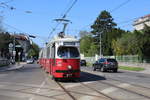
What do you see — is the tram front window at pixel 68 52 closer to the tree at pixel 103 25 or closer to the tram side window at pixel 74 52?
the tram side window at pixel 74 52

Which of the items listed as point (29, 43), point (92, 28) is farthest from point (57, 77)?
point (29, 43)

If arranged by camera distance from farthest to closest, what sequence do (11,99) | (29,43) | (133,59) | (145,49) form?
(29,43)
(133,59)
(145,49)
(11,99)

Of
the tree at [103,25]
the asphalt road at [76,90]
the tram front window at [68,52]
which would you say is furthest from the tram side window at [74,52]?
the tree at [103,25]

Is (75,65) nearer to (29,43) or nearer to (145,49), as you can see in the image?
(145,49)

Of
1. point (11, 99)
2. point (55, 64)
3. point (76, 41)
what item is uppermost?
point (76, 41)

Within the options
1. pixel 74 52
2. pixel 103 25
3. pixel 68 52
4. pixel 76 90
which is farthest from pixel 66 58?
pixel 103 25

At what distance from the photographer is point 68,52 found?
2439 cm

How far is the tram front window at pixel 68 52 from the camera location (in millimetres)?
24219

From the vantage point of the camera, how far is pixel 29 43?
187250 mm

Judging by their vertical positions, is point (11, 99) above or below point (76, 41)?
below

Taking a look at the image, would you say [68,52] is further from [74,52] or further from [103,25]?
[103,25]

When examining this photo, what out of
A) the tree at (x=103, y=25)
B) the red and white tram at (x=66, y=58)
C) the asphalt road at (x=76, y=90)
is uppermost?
the tree at (x=103, y=25)

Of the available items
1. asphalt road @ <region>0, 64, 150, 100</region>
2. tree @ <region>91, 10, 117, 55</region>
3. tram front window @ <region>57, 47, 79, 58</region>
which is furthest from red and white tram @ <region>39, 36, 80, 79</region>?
tree @ <region>91, 10, 117, 55</region>

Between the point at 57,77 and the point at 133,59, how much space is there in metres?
43.2
